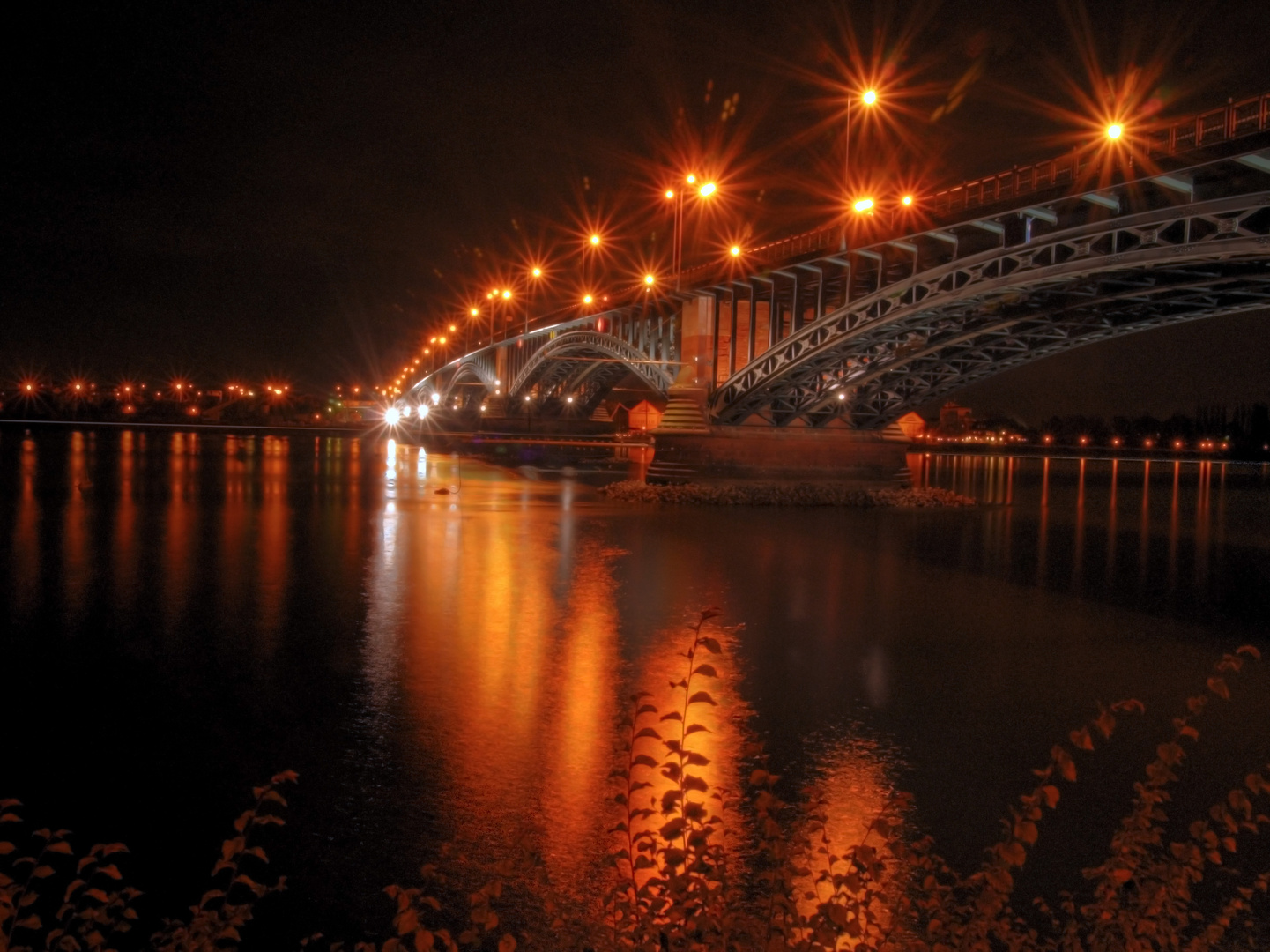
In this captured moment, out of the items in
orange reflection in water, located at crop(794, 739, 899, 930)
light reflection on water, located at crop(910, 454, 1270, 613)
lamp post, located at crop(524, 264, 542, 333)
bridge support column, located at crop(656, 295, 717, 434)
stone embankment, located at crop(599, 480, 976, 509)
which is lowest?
orange reflection in water, located at crop(794, 739, 899, 930)

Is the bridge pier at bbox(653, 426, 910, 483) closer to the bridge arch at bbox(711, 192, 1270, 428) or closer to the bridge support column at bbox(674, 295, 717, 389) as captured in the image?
the bridge arch at bbox(711, 192, 1270, 428)

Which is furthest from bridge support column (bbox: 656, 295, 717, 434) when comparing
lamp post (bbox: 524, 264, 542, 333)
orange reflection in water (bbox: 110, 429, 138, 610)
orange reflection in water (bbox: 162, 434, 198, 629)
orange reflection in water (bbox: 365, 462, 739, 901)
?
lamp post (bbox: 524, 264, 542, 333)

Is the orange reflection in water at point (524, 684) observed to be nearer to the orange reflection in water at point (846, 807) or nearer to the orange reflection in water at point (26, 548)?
the orange reflection in water at point (846, 807)

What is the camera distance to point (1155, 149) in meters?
20.2

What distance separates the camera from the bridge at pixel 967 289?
19.8m

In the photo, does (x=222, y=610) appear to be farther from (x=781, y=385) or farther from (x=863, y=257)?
(x=781, y=385)

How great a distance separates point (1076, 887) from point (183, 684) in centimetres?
726

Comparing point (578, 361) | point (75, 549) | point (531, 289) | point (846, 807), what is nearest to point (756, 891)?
point (846, 807)

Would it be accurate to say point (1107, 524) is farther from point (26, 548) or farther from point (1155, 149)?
point (26, 548)

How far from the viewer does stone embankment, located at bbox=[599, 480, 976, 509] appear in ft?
106

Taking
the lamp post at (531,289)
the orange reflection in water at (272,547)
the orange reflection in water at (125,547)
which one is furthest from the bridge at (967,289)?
the orange reflection in water at (125,547)

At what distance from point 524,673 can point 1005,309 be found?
21367 millimetres

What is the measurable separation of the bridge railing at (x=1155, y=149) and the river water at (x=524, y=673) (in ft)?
Result: 25.8

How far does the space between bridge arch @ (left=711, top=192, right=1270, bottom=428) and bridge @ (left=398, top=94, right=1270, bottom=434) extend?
0.05 m
